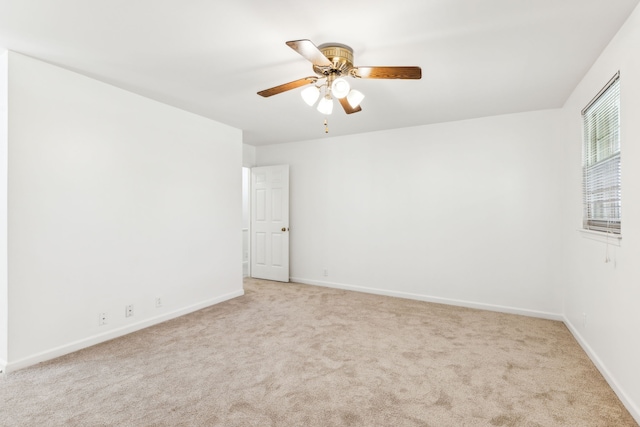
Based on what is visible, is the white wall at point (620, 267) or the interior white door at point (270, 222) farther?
the interior white door at point (270, 222)

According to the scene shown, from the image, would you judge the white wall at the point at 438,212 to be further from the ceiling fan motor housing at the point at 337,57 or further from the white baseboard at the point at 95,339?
the ceiling fan motor housing at the point at 337,57

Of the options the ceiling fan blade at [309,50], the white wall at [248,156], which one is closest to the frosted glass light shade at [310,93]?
the ceiling fan blade at [309,50]

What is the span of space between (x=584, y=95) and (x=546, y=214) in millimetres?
1431

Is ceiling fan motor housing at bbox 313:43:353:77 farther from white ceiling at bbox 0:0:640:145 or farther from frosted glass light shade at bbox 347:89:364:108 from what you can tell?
frosted glass light shade at bbox 347:89:364:108

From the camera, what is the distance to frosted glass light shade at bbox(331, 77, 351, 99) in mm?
2180

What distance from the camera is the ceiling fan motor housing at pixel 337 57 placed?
224 centimetres

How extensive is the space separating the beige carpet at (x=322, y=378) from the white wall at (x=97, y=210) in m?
0.34

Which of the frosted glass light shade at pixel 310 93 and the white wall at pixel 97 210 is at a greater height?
the frosted glass light shade at pixel 310 93

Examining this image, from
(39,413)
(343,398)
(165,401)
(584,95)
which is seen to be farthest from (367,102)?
(39,413)

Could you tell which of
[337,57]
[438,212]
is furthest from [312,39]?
[438,212]

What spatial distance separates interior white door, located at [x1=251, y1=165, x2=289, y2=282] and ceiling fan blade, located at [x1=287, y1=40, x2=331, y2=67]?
348 centimetres

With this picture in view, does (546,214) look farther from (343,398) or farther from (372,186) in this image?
(343,398)

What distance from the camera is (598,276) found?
2627 mm

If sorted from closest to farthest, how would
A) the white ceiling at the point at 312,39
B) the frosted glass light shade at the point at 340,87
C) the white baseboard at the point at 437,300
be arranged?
the white ceiling at the point at 312,39, the frosted glass light shade at the point at 340,87, the white baseboard at the point at 437,300
